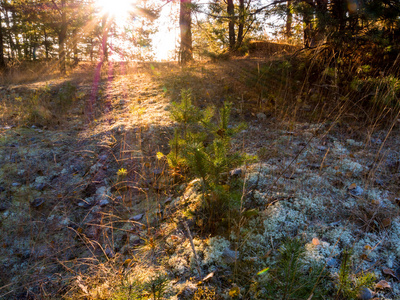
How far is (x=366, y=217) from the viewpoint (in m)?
1.93

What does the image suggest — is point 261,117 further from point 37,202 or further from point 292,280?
point 37,202

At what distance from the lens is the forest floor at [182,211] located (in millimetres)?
1620

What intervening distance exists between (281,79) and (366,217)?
11.1 ft

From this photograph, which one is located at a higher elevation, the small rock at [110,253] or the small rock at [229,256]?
the small rock at [229,256]

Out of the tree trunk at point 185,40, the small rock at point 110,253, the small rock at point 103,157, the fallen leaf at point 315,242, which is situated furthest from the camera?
the tree trunk at point 185,40

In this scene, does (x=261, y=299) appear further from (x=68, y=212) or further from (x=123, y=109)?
(x=123, y=109)

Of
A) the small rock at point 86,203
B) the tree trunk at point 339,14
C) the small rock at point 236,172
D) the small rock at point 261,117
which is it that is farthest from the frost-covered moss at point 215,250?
the tree trunk at point 339,14

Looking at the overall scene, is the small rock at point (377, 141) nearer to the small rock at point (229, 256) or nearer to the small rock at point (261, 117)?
the small rock at point (261, 117)

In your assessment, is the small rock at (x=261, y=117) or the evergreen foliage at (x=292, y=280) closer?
the evergreen foliage at (x=292, y=280)

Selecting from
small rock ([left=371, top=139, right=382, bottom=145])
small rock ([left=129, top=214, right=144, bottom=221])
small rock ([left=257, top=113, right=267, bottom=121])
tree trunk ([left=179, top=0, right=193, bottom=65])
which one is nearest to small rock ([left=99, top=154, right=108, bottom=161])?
small rock ([left=129, top=214, right=144, bottom=221])

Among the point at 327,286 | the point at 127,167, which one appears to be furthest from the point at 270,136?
the point at 327,286

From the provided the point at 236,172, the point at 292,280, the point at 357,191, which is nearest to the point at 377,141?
the point at 357,191

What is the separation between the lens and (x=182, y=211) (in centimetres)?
229

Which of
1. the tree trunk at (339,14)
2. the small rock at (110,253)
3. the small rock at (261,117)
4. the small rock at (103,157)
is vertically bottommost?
the small rock at (110,253)
